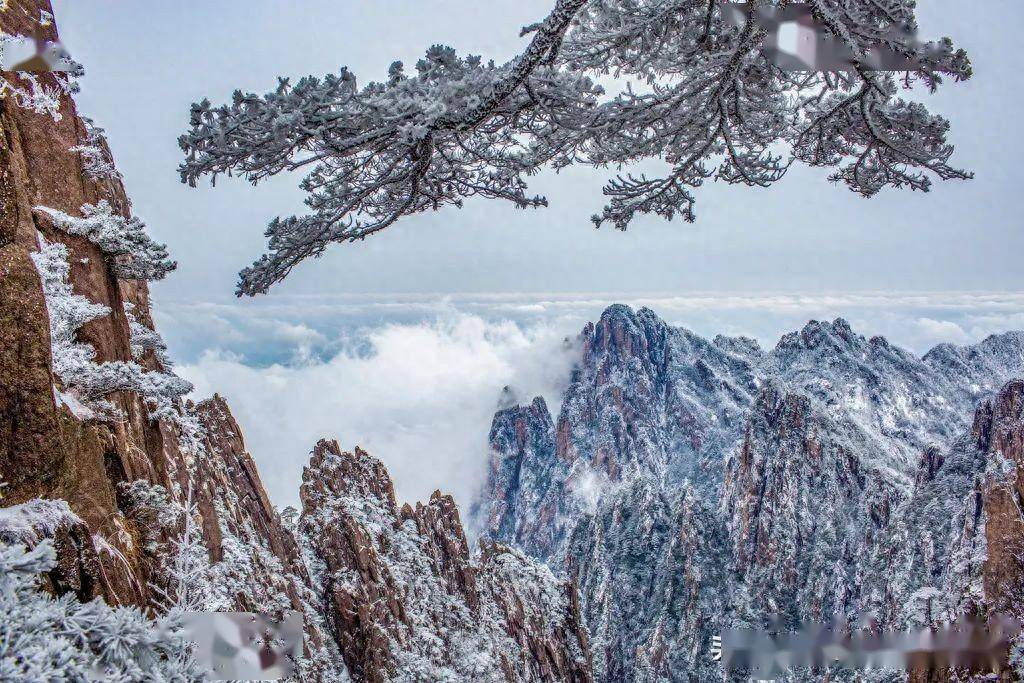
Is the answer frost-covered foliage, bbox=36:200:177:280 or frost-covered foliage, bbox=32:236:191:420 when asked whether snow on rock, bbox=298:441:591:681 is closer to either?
frost-covered foliage, bbox=32:236:191:420

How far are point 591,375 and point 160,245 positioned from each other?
5147 inches

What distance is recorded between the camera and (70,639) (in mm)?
1902

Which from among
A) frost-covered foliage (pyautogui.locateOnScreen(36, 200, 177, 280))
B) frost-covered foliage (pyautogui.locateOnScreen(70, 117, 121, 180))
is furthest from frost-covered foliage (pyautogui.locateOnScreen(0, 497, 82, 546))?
frost-covered foliage (pyautogui.locateOnScreen(70, 117, 121, 180))

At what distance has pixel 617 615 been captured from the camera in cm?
7231

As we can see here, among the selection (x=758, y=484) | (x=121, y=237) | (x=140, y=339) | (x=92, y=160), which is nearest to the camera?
(x=121, y=237)

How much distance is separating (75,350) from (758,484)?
3050 inches

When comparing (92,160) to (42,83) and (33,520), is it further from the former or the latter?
(33,520)

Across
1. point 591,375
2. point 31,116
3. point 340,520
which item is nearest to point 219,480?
point 340,520

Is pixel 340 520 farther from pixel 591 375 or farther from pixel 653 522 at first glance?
pixel 591 375

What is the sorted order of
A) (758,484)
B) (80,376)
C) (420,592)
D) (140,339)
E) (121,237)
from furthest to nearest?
1. (758,484)
2. (420,592)
3. (140,339)
4. (121,237)
5. (80,376)

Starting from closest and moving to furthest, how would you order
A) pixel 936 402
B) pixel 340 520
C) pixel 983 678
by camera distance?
1. pixel 983 678
2. pixel 340 520
3. pixel 936 402

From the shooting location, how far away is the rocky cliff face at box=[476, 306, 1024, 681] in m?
34.0

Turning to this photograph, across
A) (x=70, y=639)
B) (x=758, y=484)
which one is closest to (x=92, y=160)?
(x=70, y=639)

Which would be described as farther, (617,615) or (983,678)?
(617,615)
